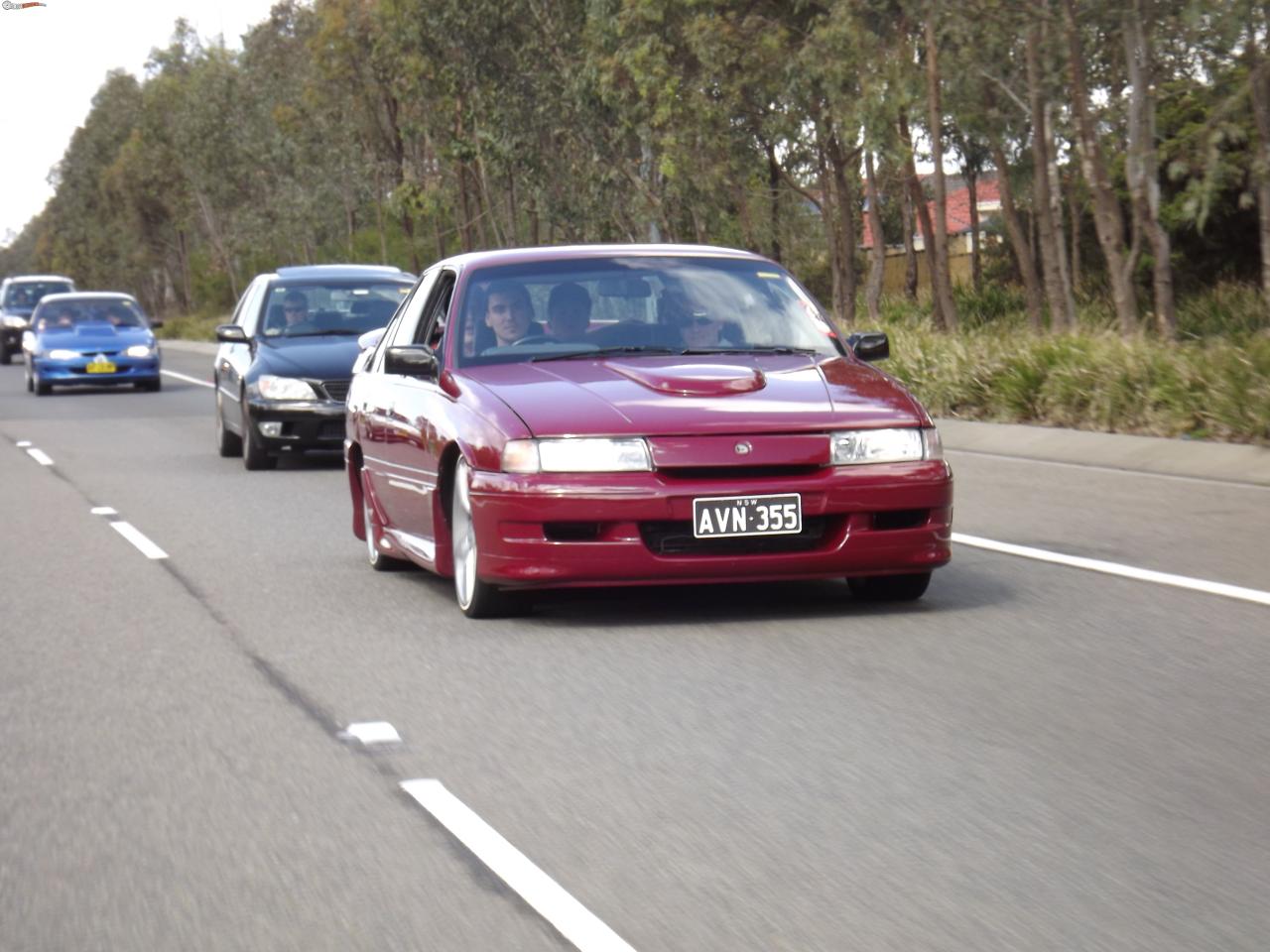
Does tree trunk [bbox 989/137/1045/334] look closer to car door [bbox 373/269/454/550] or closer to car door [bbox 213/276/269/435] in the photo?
car door [bbox 213/276/269/435]

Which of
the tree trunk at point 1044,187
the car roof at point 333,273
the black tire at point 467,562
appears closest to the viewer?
the black tire at point 467,562

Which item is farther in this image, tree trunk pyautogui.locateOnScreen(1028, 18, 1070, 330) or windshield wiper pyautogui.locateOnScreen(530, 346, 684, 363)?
tree trunk pyautogui.locateOnScreen(1028, 18, 1070, 330)

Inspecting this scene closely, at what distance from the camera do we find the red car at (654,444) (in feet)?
27.1

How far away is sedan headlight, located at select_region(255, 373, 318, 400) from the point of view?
1778 centimetres

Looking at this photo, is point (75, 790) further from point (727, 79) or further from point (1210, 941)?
point (727, 79)

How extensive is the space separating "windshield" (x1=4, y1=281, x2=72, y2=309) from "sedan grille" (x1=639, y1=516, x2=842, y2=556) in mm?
47429

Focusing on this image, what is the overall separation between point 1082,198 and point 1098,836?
39000 mm

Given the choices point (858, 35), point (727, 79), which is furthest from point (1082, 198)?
point (858, 35)

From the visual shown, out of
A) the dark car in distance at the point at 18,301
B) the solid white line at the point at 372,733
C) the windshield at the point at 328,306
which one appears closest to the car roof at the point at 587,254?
the solid white line at the point at 372,733

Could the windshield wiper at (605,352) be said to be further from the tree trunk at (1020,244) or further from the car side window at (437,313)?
the tree trunk at (1020,244)

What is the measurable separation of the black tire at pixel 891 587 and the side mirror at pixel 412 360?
6.51 ft

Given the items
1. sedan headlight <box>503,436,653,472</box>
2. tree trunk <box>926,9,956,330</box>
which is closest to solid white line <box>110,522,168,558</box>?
sedan headlight <box>503,436,653,472</box>

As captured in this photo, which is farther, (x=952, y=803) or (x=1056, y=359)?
(x=1056, y=359)

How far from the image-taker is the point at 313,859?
5.09m
